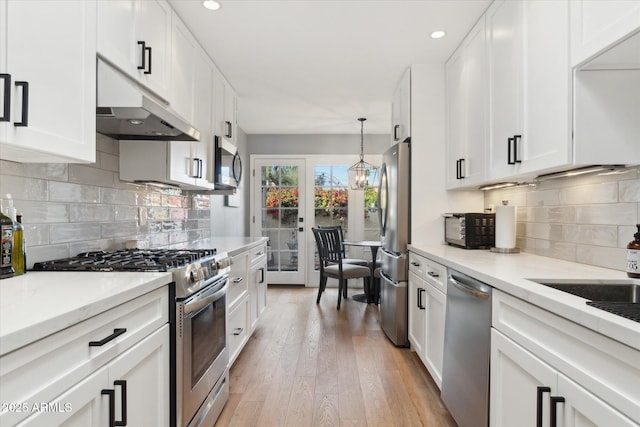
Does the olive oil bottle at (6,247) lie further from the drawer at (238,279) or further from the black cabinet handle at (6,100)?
the drawer at (238,279)

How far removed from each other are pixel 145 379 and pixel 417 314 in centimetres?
201

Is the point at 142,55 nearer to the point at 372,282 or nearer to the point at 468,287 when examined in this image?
the point at 468,287

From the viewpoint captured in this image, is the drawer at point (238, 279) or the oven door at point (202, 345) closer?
the oven door at point (202, 345)

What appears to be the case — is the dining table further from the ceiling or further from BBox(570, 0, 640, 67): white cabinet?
BBox(570, 0, 640, 67): white cabinet

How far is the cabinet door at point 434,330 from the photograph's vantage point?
219 centimetres

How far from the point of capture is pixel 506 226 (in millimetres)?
2336

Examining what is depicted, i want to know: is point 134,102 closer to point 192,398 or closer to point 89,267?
point 89,267

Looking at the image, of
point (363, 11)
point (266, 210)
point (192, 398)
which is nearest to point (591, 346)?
point (192, 398)

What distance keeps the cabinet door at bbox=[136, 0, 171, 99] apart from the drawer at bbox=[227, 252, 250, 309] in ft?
3.85

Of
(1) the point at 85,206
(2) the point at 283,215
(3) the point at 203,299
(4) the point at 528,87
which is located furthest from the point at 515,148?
(2) the point at 283,215

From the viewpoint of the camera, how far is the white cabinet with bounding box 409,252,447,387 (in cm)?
221

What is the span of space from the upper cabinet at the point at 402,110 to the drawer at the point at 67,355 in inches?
103

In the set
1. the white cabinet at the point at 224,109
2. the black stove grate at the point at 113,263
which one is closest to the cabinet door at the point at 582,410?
the black stove grate at the point at 113,263

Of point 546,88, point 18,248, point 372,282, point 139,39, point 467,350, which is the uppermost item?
point 139,39
